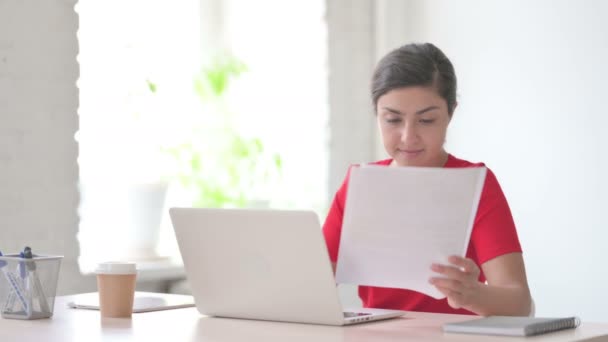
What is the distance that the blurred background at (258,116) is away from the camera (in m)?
3.13

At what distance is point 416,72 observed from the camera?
6.92 ft

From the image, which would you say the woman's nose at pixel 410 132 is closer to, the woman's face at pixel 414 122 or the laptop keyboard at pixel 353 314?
the woman's face at pixel 414 122

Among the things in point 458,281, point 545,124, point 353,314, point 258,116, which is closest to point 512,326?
point 458,281

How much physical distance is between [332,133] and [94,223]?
1.23 meters

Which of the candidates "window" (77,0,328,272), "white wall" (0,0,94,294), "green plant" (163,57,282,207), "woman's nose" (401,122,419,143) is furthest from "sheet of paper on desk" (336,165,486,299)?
"green plant" (163,57,282,207)

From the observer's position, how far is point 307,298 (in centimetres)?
162

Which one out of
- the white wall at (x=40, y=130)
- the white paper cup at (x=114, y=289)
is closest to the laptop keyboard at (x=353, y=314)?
the white paper cup at (x=114, y=289)

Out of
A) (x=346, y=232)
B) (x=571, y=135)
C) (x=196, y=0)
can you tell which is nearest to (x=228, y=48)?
(x=196, y=0)

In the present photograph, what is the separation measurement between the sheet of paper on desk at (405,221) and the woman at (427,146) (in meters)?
0.39

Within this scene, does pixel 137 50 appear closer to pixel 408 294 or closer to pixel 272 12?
pixel 272 12

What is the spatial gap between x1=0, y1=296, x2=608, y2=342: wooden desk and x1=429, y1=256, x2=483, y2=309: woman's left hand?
61 millimetres

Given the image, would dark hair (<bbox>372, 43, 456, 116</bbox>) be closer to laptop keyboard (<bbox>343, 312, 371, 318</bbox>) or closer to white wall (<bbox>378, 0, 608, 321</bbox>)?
laptop keyboard (<bbox>343, 312, 371, 318</bbox>)

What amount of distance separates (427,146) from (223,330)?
0.76m

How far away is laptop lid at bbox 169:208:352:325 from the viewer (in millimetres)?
1588
